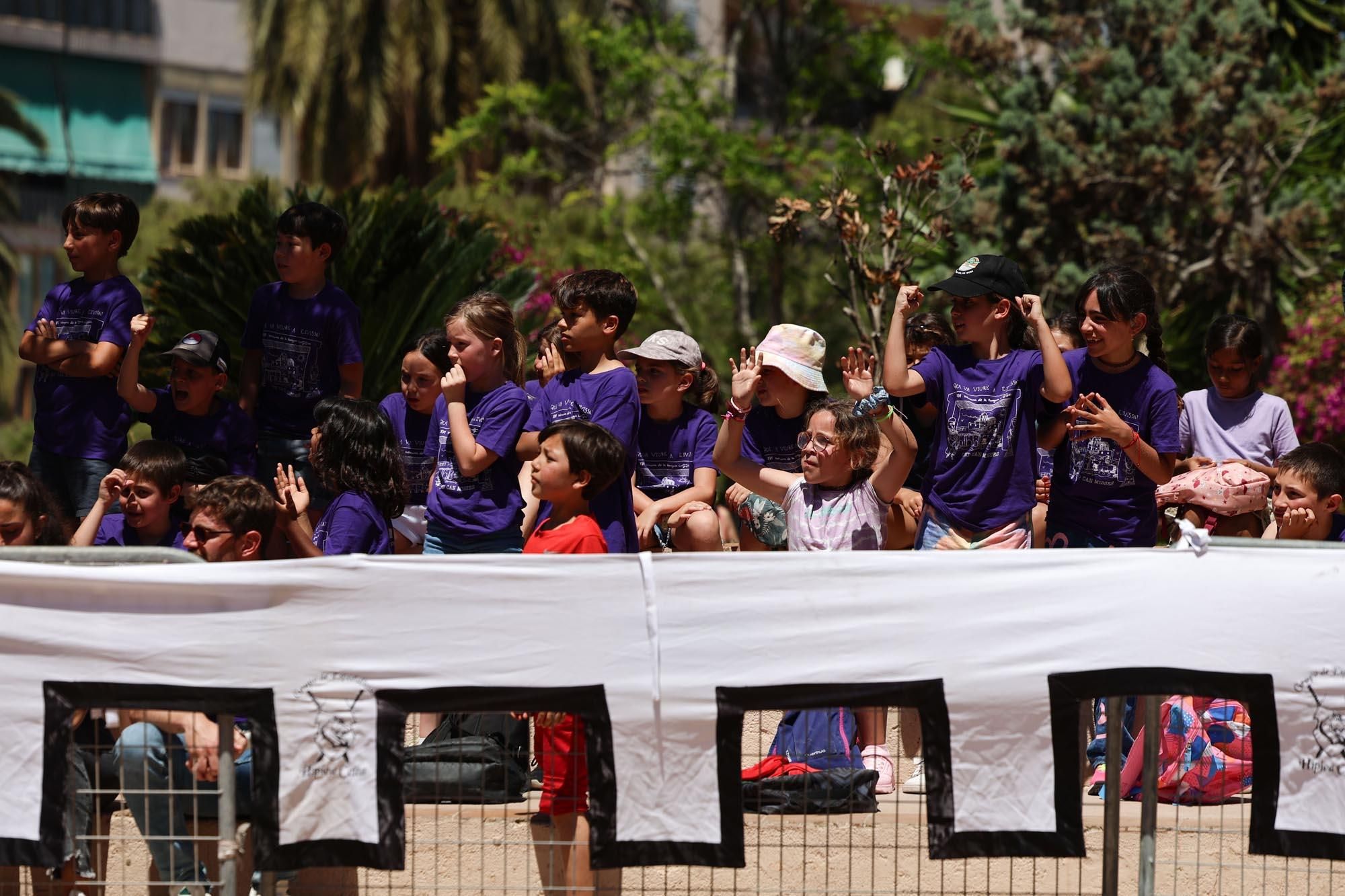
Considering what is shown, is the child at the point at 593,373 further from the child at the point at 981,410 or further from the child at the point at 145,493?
the child at the point at 145,493

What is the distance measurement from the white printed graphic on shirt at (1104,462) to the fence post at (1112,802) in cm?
156

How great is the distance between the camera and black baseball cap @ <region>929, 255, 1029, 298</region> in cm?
577

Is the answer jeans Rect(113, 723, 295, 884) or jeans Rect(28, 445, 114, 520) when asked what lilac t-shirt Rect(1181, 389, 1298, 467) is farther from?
jeans Rect(28, 445, 114, 520)

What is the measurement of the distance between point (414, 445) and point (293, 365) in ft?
2.00

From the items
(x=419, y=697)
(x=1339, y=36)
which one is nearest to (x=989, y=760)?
(x=419, y=697)

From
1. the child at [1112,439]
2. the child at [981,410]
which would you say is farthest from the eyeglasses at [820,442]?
the child at [1112,439]

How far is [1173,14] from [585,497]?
1363 centimetres

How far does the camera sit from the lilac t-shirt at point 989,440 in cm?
576

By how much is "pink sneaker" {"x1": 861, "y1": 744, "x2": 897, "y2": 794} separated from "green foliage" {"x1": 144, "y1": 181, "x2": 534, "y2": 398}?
6517 mm

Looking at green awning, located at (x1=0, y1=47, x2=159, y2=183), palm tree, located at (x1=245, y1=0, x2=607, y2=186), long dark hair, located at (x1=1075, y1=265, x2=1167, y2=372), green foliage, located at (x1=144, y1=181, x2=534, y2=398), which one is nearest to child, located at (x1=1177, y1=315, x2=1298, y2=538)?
long dark hair, located at (x1=1075, y1=265, x2=1167, y2=372)

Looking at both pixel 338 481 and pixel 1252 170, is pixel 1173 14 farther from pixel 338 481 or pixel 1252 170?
pixel 338 481

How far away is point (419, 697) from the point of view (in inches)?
169

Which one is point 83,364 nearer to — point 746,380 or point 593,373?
point 593,373

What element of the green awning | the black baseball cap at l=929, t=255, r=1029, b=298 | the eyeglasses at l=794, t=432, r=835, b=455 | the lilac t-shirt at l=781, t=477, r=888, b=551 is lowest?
the lilac t-shirt at l=781, t=477, r=888, b=551
